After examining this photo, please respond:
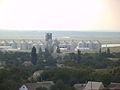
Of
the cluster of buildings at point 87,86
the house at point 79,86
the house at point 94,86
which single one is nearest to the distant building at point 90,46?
the house at point 79,86

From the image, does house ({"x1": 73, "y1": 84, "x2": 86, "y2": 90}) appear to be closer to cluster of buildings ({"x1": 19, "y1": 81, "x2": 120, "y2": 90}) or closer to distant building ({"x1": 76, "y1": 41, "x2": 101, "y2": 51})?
cluster of buildings ({"x1": 19, "y1": 81, "x2": 120, "y2": 90})

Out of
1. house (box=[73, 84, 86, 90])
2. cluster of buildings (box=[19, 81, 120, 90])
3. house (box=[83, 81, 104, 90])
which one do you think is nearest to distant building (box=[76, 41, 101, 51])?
house (box=[73, 84, 86, 90])

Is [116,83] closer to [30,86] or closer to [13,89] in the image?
[30,86]

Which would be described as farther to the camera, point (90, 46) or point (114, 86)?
point (90, 46)

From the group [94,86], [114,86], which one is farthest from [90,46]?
[94,86]

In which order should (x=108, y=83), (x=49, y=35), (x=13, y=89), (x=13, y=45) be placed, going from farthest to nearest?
(x=13, y=45) < (x=49, y=35) < (x=108, y=83) < (x=13, y=89)

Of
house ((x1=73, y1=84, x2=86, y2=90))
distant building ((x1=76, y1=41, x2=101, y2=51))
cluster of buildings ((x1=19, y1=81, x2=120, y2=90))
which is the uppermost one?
cluster of buildings ((x1=19, y1=81, x2=120, y2=90))

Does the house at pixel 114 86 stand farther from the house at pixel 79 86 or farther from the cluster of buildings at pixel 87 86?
the house at pixel 79 86

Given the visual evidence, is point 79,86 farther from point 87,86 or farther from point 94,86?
point 94,86

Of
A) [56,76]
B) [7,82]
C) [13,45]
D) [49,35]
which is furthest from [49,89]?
[13,45]

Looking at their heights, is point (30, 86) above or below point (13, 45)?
above

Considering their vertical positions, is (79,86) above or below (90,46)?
above
